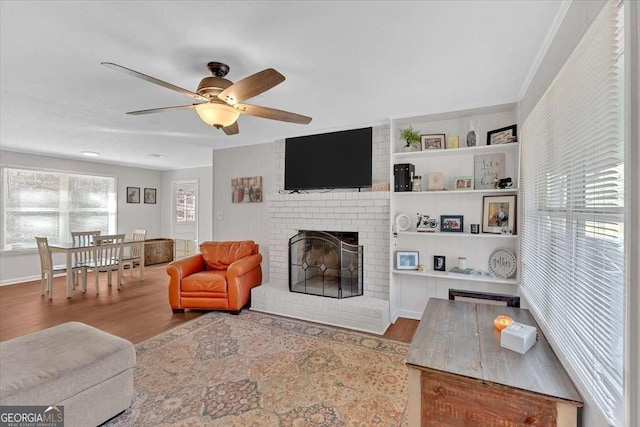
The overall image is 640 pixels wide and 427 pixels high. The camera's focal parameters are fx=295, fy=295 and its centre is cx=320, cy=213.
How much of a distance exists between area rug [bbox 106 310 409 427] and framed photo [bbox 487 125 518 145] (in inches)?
86.0

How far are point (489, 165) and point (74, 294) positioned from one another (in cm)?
599

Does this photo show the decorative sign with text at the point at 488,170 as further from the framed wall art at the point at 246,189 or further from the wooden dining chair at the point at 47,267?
the wooden dining chair at the point at 47,267

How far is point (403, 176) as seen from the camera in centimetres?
327

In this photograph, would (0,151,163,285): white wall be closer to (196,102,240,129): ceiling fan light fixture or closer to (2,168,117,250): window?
(2,168,117,250): window

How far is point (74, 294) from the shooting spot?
14.9 feet

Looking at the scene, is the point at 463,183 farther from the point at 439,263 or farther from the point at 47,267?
the point at 47,267

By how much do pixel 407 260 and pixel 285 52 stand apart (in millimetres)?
2452

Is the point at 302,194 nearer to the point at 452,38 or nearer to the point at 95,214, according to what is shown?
the point at 452,38

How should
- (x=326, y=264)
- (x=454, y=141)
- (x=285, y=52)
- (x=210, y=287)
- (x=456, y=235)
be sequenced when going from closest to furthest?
(x=285, y=52)
(x=456, y=235)
(x=454, y=141)
(x=210, y=287)
(x=326, y=264)

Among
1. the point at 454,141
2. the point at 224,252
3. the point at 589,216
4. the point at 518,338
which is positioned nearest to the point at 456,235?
the point at 454,141

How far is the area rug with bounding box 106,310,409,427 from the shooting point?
1.83 meters

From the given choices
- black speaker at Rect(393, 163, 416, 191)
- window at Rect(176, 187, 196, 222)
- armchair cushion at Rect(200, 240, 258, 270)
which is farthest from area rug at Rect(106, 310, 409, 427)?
window at Rect(176, 187, 196, 222)

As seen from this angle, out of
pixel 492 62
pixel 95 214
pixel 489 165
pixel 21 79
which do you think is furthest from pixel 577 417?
pixel 95 214

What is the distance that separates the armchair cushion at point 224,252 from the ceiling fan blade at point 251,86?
2549 mm
